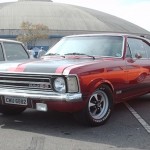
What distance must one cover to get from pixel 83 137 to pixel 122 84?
1731mm

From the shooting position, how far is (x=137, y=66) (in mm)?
7402

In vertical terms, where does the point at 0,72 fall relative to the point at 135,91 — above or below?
above

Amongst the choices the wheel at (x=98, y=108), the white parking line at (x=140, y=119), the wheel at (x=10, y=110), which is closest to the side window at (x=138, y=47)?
the white parking line at (x=140, y=119)

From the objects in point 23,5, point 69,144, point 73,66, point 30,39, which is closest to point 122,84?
point 73,66

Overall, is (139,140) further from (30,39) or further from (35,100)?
(30,39)

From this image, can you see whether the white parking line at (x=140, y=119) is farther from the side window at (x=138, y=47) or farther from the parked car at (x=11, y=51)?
the parked car at (x=11, y=51)

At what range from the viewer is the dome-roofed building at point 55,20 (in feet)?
190

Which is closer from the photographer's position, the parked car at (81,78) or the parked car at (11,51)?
the parked car at (81,78)

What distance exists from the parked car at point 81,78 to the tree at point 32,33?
47088mm

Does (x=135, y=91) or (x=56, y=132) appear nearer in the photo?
(x=56, y=132)

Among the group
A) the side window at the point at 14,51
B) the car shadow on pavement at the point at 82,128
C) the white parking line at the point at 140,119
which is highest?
the side window at the point at 14,51

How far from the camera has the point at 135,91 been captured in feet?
24.4

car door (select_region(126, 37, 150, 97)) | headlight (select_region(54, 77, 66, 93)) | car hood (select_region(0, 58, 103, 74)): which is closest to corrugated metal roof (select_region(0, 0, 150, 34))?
car door (select_region(126, 37, 150, 97))

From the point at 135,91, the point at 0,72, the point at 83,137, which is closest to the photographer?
the point at 83,137
